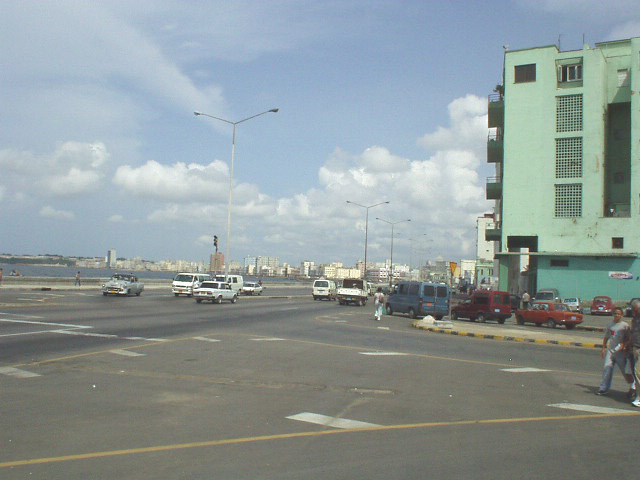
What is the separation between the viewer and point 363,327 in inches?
954

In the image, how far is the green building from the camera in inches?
1816

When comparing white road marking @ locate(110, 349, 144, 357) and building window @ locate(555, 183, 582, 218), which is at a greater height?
building window @ locate(555, 183, 582, 218)

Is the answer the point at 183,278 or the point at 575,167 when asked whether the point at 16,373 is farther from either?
the point at 575,167

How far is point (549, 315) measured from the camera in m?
30.3

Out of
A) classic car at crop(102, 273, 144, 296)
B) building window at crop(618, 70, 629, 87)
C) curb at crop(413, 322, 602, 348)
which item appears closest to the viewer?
curb at crop(413, 322, 602, 348)

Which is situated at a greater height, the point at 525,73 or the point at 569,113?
the point at 525,73

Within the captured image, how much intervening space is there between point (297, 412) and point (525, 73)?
51.1 m

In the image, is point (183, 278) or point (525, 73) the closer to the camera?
point (183, 278)

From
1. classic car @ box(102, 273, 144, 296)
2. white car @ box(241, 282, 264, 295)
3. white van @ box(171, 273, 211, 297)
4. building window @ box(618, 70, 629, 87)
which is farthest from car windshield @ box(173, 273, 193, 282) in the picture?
building window @ box(618, 70, 629, 87)

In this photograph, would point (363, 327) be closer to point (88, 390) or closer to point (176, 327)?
point (176, 327)

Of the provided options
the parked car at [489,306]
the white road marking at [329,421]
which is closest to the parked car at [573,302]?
the parked car at [489,306]

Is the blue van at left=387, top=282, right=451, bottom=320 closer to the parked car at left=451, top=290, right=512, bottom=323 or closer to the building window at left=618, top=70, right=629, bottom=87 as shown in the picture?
the parked car at left=451, top=290, right=512, bottom=323

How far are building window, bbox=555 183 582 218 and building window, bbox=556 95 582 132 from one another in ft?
17.1

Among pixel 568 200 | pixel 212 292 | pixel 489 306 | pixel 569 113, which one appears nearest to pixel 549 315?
Answer: pixel 489 306
